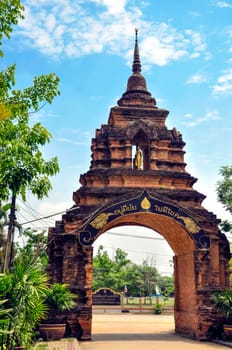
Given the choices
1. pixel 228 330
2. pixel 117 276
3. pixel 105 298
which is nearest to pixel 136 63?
pixel 228 330

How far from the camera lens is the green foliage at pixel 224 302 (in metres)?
14.5

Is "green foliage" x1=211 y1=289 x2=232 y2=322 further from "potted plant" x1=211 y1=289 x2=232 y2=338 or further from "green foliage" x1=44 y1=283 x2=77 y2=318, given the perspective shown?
"green foliage" x1=44 y1=283 x2=77 y2=318

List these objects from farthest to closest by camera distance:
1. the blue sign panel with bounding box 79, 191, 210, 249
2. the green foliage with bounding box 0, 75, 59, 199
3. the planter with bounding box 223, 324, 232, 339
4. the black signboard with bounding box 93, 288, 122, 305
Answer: the black signboard with bounding box 93, 288, 122, 305
the blue sign panel with bounding box 79, 191, 210, 249
the planter with bounding box 223, 324, 232, 339
the green foliage with bounding box 0, 75, 59, 199

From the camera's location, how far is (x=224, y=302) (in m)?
14.6

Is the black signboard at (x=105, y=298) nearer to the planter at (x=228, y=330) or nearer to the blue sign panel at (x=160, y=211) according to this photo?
the blue sign panel at (x=160, y=211)

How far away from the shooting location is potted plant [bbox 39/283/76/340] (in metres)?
13.8

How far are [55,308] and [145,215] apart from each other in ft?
16.9

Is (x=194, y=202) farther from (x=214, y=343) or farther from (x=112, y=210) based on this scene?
(x=214, y=343)

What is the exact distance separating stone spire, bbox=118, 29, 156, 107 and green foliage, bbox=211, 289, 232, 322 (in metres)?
10.0

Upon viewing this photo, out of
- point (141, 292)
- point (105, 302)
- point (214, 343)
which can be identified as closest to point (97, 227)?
point (214, 343)

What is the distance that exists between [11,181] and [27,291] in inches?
123

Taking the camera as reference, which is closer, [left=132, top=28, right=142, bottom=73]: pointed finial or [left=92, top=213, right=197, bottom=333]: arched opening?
[left=92, top=213, right=197, bottom=333]: arched opening

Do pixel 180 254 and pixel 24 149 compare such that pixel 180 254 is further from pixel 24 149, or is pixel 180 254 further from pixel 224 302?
pixel 24 149

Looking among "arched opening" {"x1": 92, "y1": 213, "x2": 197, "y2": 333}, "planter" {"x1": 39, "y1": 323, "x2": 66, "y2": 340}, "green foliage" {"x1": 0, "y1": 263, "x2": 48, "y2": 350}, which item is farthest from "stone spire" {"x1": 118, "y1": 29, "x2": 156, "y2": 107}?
"green foliage" {"x1": 0, "y1": 263, "x2": 48, "y2": 350}
